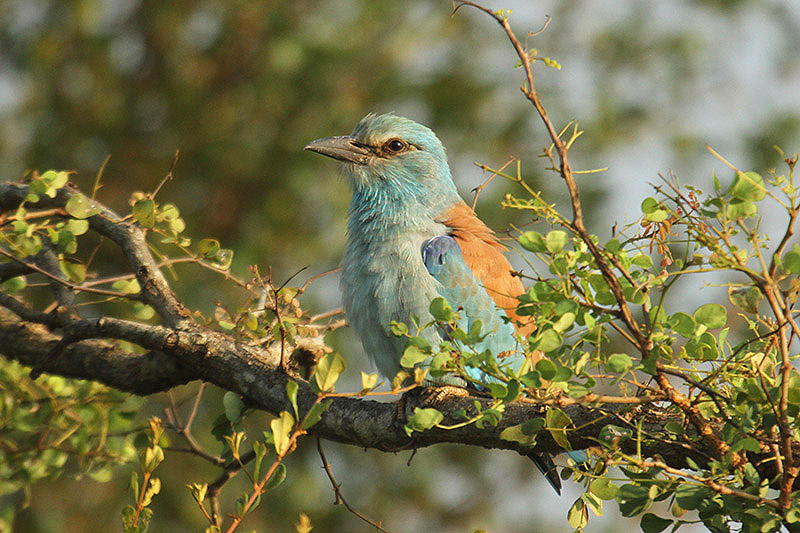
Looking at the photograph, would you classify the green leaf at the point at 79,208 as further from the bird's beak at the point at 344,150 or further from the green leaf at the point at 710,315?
the green leaf at the point at 710,315

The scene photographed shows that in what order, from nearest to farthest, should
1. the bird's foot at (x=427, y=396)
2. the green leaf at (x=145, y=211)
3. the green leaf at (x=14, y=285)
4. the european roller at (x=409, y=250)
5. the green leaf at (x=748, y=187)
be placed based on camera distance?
1. the green leaf at (x=748, y=187)
2. the bird's foot at (x=427, y=396)
3. the green leaf at (x=145, y=211)
4. the green leaf at (x=14, y=285)
5. the european roller at (x=409, y=250)

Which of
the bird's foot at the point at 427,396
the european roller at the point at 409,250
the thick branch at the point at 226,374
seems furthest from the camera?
the european roller at the point at 409,250

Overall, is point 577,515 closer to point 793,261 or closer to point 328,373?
point 328,373

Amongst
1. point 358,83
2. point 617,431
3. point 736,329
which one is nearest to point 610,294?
point 617,431

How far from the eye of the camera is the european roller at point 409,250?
3.95 m

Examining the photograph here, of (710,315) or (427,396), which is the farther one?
(427,396)

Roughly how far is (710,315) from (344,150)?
314 centimetres

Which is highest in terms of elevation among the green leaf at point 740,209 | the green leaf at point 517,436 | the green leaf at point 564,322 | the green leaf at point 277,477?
the green leaf at point 740,209

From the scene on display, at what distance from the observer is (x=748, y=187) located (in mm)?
1942

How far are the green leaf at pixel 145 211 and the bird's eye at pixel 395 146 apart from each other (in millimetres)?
1973

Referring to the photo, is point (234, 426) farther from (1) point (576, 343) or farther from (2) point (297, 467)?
(2) point (297, 467)

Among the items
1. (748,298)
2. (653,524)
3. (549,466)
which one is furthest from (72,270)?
(748,298)

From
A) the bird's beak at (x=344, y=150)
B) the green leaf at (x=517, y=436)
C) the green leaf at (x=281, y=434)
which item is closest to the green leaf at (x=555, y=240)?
the green leaf at (x=517, y=436)

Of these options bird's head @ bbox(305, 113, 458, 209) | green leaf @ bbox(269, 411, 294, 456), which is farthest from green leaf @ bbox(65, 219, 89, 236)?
bird's head @ bbox(305, 113, 458, 209)
